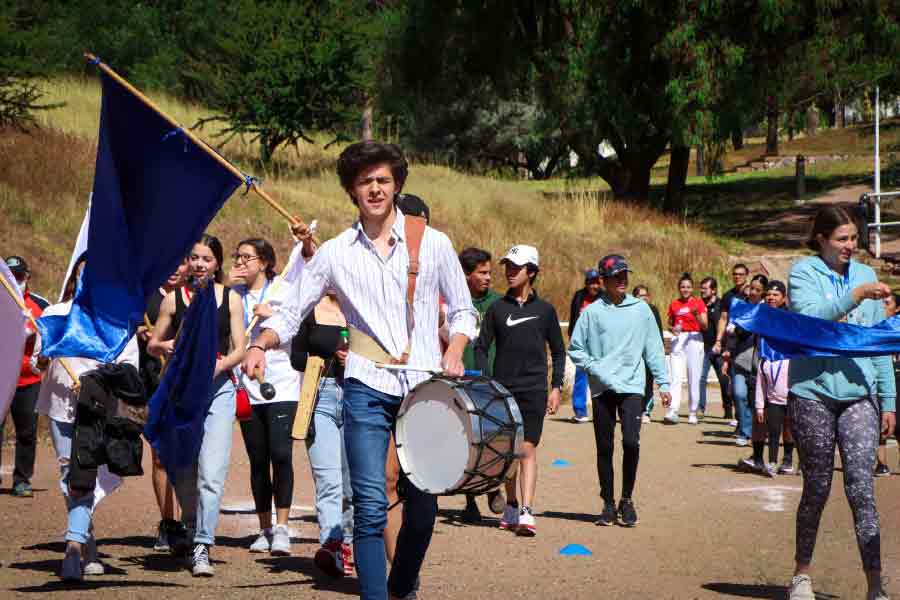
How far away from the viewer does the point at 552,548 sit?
9.32m

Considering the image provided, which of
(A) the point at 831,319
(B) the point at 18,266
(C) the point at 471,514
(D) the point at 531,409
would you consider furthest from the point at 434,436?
(B) the point at 18,266

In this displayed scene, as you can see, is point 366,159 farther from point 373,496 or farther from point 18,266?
point 18,266

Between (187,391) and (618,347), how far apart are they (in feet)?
11.5

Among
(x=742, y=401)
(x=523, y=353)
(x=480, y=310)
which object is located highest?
(x=480, y=310)

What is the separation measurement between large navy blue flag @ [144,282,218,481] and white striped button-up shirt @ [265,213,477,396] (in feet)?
6.81

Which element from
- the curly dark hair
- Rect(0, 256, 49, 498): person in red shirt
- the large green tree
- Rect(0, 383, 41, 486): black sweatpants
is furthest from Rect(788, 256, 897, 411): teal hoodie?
the large green tree

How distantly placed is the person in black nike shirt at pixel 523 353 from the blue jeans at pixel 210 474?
236 cm

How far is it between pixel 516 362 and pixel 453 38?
1183 inches

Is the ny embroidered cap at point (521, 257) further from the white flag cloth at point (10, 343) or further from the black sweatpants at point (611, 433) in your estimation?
the white flag cloth at point (10, 343)

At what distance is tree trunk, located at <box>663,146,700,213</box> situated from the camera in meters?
38.0

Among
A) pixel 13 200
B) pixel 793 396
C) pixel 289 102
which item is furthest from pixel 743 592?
pixel 289 102

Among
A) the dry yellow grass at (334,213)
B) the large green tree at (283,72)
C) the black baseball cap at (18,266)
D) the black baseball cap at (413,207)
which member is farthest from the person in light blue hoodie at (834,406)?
the large green tree at (283,72)

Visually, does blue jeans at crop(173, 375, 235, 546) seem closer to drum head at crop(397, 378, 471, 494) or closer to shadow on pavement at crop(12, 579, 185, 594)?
shadow on pavement at crop(12, 579, 185, 594)

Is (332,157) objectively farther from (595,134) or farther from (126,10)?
(126,10)
